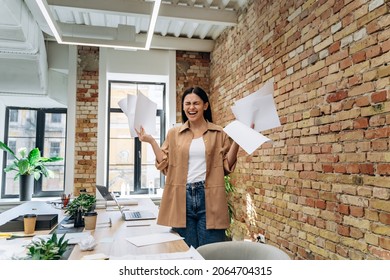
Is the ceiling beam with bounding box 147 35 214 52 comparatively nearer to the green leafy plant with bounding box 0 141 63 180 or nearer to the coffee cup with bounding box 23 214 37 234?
the green leafy plant with bounding box 0 141 63 180

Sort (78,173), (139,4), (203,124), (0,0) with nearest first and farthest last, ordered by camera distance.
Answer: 1. (203,124)
2. (0,0)
3. (139,4)
4. (78,173)

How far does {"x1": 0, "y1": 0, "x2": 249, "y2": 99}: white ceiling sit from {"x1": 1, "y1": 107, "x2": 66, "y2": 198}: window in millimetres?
872

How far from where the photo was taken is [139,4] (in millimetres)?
3150

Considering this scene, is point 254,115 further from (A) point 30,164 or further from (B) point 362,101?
(A) point 30,164

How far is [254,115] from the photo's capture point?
1387 mm

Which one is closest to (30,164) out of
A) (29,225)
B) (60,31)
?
(60,31)

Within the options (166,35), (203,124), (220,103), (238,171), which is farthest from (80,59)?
(203,124)

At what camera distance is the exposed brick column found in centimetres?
416

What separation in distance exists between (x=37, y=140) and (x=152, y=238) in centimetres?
414

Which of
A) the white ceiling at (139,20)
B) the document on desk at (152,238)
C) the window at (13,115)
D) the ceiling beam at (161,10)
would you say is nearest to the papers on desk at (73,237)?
the document on desk at (152,238)

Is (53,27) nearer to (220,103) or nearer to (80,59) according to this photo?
(80,59)

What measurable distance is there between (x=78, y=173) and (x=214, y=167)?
10.1 feet

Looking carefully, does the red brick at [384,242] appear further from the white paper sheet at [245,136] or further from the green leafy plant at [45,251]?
the green leafy plant at [45,251]
